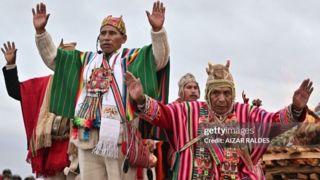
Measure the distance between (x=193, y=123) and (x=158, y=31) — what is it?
81 cm

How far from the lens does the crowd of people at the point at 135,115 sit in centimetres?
407

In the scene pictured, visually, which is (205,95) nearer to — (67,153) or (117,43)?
(117,43)

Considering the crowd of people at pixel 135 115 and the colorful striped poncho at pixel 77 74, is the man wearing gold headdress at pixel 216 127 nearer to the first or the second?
the crowd of people at pixel 135 115

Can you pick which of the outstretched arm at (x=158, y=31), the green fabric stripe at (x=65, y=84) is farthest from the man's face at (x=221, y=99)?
the green fabric stripe at (x=65, y=84)

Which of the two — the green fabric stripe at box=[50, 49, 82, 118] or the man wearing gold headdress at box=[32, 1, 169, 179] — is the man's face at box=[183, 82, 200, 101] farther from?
the green fabric stripe at box=[50, 49, 82, 118]

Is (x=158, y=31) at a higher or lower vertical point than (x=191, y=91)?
higher

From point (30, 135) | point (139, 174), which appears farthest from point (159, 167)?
point (30, 135)

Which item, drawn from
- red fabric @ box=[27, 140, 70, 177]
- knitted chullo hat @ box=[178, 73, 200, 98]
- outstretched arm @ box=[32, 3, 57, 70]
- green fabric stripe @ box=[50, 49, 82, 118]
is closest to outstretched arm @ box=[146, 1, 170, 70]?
green fabric stripe @ box=[50, 49, 82, 118]

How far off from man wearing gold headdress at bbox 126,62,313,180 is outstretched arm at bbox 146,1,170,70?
18.5 inches

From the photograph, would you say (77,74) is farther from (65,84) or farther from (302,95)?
(302,95)

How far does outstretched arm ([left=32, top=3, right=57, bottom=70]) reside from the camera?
471cm

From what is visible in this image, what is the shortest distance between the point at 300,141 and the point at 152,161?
1.30 m

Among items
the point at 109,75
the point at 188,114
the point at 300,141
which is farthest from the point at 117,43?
the point at 300,141

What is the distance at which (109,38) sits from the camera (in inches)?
188
